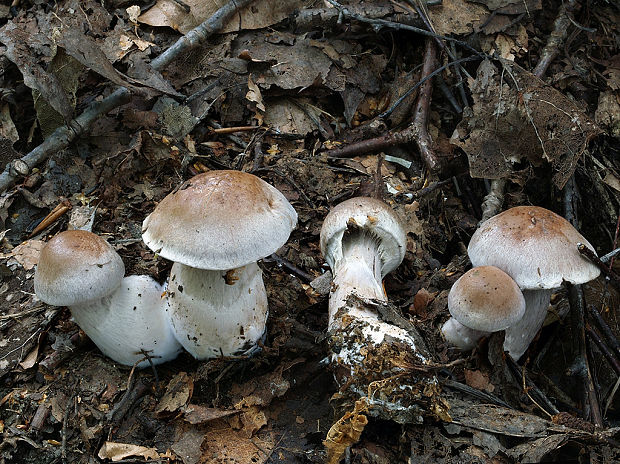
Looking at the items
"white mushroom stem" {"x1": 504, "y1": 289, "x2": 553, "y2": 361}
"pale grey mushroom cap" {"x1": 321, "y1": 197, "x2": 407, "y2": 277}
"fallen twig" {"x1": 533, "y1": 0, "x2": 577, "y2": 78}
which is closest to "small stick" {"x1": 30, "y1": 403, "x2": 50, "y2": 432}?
"pale grey mushroom cap" {"x1": 321, "y1": 197, "x2": 407, "y2": 277}

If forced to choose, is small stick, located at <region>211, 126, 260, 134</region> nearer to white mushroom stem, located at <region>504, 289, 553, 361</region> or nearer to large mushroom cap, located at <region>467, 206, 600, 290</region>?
large mushroom cap, located at <region>467, 206, 600, 290</region>

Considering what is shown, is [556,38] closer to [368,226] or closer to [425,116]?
[425,116]

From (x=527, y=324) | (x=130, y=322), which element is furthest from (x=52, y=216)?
(x=527, y=324)

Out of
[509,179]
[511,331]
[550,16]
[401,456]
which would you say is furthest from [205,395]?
[550,16]

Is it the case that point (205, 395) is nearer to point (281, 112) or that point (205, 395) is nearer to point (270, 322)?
point (270, 322)

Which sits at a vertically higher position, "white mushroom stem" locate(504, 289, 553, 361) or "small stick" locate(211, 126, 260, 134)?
"small stick" locate(211, 126, 260, 134)
